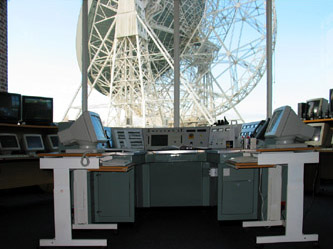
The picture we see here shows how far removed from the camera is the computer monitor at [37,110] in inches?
144

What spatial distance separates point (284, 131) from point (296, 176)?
0.36m

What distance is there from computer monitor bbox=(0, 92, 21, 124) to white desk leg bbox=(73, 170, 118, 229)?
1.81 meters

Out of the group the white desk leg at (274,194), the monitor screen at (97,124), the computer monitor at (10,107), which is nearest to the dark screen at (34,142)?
the computer monitor at (10,107)

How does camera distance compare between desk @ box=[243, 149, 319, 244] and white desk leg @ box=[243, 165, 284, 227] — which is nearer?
desk @ box=[243, 149, 319, 244]

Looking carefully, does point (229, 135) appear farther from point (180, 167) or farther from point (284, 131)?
point (284, 131)

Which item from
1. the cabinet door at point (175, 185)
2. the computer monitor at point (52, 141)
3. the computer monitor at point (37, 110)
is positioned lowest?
the cabinet door at point (175, 185)

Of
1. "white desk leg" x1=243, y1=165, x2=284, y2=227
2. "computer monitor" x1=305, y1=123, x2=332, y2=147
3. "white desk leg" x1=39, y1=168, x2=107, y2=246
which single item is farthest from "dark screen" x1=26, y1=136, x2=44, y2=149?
"computer monitor" x1=305, y1=123, x2=332, y2=147

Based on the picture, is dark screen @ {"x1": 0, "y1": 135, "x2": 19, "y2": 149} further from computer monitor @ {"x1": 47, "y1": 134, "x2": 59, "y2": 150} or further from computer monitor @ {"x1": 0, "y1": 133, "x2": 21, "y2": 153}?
computer monitor @ {"x1": 47, "y1": 134, "x2": 59, "y2": 150}

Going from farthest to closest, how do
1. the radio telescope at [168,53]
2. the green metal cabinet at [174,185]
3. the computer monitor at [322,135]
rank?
the radio telescope at [168,53] < the computer monitor at [322,135] < the green metal cabinet at [174,185]

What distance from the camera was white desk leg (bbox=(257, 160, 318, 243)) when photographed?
1897mm

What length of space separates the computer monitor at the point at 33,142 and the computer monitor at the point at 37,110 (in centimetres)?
22

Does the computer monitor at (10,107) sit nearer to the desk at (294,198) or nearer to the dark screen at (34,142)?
the dark screen at (34,142)

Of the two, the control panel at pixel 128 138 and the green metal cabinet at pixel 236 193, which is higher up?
the control panel at pixel 128 138

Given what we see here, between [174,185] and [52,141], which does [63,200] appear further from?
[52,141]
